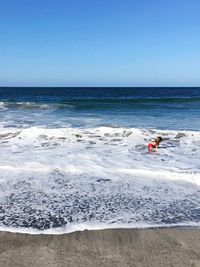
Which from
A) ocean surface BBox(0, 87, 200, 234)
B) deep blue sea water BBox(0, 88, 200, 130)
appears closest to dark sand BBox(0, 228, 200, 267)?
ocean surface BBox(0, 87, 200, 234)

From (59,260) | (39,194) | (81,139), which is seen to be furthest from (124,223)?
(81,139)

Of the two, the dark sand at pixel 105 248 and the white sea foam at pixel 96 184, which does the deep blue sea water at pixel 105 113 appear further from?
the dark sand at pixel 105 248

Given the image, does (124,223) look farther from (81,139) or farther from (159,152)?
(81,139)

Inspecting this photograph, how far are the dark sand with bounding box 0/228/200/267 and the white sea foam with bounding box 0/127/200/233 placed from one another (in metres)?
0.30

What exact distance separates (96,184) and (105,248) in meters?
2.70

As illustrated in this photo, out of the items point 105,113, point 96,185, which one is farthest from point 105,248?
point 105,113

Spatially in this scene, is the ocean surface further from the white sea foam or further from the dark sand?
the dark sand

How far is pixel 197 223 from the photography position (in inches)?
208

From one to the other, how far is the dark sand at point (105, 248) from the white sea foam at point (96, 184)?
296mm

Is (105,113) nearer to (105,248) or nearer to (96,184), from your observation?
(96,184)

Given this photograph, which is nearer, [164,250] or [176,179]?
[164,250]

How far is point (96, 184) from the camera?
281 inches

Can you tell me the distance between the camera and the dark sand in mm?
4113

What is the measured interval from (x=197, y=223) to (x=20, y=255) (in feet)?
8.08
